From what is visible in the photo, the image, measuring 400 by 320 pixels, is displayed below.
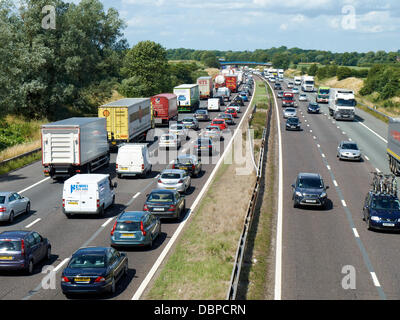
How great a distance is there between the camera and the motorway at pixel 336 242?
18.6 metres

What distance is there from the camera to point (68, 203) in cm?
2770

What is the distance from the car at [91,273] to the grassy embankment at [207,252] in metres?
1.29

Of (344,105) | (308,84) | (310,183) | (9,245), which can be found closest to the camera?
(9,245)

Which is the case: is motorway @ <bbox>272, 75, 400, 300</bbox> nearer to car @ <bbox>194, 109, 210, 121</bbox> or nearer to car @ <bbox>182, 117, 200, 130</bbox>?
car @ <bbox>182, 117, 200, 130</bbox>

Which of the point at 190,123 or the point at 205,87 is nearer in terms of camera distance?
the point at 190,123

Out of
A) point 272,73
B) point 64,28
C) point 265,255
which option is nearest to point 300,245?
point 265,255

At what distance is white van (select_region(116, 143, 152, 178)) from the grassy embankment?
221 inches

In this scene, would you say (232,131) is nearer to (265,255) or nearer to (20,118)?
(20,118)

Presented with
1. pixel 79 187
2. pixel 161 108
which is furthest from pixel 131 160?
pixel 161 108

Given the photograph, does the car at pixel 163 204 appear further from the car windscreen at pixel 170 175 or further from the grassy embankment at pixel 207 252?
the car windscreen at pixel 170 175

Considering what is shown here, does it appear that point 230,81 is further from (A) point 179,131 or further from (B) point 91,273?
(B) point 91,273

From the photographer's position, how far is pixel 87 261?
17.9 metres

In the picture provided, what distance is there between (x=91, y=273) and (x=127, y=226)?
534 cm

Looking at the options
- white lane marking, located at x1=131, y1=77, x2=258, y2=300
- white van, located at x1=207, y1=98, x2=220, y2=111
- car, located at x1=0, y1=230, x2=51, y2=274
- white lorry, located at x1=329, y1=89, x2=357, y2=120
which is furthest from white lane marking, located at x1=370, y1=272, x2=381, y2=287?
white van, located at x1=207, y1=98, x2=220, y2=111
